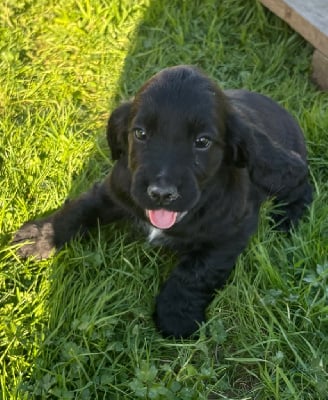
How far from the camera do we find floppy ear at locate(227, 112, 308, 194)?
8.34ft

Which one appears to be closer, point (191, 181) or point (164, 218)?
point (191, 181)

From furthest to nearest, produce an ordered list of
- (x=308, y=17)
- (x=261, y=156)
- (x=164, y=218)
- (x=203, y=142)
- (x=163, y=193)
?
(x=308, y=17)
(x=261, y=156)
(x=164, y=218)
(x=203, y=142)
(x=163, y=193)

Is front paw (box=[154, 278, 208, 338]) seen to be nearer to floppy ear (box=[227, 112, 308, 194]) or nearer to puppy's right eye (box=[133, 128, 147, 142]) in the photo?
floppy ear (box=[227, 112, 308, 194])

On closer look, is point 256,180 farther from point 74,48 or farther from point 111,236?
point 74,48

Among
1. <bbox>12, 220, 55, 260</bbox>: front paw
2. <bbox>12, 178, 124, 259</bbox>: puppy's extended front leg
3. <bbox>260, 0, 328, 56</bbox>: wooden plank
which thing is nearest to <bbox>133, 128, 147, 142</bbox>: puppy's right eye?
<bbox>12, 178, 124, 259</bbox>: puppy's extended front leg

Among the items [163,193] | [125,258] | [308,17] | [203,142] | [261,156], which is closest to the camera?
[163,193]

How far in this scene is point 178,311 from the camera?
106 inches

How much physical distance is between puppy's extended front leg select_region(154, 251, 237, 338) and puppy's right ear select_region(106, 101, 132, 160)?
583 millimetres

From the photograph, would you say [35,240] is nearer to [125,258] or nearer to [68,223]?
[68,223]


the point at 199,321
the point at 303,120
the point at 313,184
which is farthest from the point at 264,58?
the point at 199,321

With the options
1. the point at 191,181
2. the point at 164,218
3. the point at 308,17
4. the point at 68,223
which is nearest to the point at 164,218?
the point at 164,218

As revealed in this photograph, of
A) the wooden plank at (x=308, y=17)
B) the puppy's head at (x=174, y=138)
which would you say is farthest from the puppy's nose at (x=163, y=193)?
the wooden plank at (x=308, y=17)

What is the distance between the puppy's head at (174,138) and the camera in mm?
2279

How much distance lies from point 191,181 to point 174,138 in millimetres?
176
